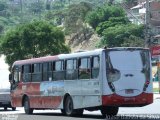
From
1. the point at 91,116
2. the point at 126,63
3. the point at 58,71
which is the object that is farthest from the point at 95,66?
the point at 58,71

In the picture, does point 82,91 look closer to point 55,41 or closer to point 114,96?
point 114,96

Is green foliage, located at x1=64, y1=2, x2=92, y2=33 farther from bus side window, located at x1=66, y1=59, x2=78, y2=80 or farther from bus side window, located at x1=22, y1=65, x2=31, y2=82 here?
bus side window, located at x1=66, y1=59, x2=78, y2=80

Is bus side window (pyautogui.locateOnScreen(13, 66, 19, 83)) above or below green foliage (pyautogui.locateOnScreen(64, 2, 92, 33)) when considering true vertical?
below

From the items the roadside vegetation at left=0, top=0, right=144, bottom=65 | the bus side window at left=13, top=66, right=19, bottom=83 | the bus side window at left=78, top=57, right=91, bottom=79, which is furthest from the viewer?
the roadside vegetation at left=0, top=0, right=144, bottom=65

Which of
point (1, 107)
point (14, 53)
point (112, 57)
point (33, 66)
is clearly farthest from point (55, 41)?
point (112, 57)

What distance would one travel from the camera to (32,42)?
8119cm

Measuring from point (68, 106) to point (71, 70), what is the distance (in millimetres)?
1594

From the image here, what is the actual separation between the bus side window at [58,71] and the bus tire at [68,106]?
115 cm

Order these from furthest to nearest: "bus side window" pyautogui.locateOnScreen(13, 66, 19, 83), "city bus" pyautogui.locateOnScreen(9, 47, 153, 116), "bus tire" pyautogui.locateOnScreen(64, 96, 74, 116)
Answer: "bus side window" pyautogui.locateOnScreen(13, 66, 19, 83)
"bus tire" pyautogui.locateOnScreen(64, 96, 74, 116)
"city bus" pyautogui.locateOnScreen(9, 47, 153, 116)

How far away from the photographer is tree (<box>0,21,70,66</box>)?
80.1 meters

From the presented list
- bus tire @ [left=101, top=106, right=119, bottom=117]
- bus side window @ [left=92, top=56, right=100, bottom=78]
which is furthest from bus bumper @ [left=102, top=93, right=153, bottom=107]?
bus tire @ [left=101, top=106, right=119, bottom=117]

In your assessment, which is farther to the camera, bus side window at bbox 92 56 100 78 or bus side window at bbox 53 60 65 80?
bus side window at bbox 53 60 65 80

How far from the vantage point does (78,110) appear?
2550cm

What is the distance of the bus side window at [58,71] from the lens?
26781mm
